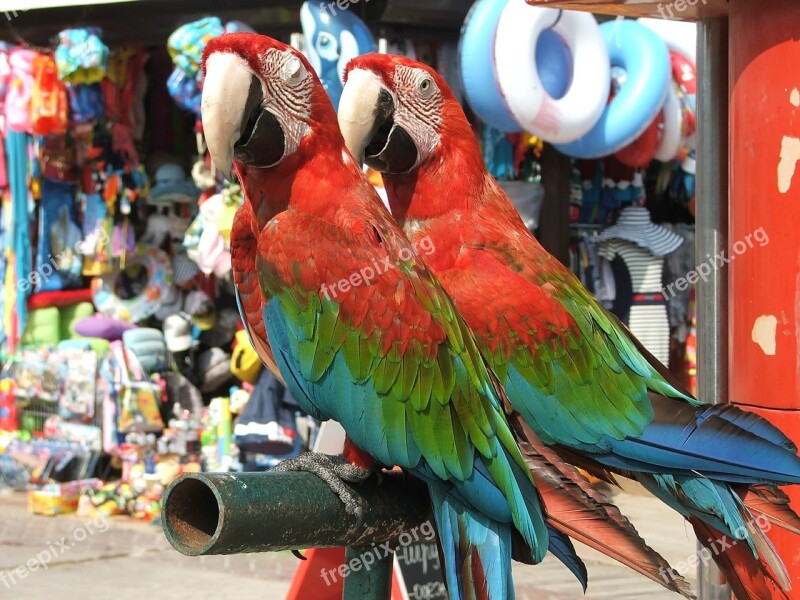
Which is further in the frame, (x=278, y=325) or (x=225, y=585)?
(x=225, y=585)

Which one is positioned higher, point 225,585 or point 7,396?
point 7,396

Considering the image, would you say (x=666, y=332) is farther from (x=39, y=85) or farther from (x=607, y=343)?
(x=607, y=343)

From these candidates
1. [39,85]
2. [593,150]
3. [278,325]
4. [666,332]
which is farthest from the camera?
[666,332]

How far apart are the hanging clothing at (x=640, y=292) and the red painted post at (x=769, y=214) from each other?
4.06 m

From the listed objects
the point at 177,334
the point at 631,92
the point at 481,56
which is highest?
the point at 481,56

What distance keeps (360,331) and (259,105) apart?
0.48 m

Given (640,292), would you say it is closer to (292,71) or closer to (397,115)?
(397,115)

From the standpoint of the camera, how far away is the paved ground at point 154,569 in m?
4.74

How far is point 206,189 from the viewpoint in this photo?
6348 mm

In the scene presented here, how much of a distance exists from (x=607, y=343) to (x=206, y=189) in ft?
14.0

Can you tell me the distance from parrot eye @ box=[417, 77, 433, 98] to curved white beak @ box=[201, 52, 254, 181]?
1.49 ft

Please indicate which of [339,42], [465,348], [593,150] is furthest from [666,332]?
[465,348]

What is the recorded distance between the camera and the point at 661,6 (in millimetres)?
2723

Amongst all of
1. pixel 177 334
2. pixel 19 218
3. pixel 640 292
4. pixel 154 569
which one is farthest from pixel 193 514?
pixel 19 218
